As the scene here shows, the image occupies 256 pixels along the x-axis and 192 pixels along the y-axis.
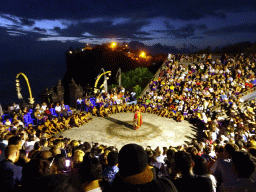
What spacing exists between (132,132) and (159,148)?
221 inches

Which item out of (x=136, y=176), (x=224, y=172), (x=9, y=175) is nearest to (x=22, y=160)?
(x=9, y=175)

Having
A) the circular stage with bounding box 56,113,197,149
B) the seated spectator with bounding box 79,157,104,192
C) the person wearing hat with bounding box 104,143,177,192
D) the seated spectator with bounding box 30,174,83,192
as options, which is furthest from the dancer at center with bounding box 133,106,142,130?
the person wearing hat with bounding box 104,143,177,192

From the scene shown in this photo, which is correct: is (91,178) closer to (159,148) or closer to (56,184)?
(56,184)

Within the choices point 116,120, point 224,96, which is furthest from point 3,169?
point 224,96

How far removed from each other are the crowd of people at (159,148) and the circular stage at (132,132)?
2.52 ft

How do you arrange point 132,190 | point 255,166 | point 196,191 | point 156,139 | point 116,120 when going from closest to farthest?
point 132,190, point 196,191, point 255,166, point 156,139, point 116,120

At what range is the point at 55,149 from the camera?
4.82 m

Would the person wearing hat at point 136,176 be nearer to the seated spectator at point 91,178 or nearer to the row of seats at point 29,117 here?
the seated spectator at point 91,178

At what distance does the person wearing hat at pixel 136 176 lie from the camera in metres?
1.64

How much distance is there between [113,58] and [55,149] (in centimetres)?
4076

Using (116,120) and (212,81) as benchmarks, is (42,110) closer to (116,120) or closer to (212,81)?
(116,120)

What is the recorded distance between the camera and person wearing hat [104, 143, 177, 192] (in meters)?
1.64

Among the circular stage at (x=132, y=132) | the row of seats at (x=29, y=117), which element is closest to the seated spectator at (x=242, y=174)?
the circular stage at (x=132, y=132)

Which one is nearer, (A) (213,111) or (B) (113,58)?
(A) (213,111)
